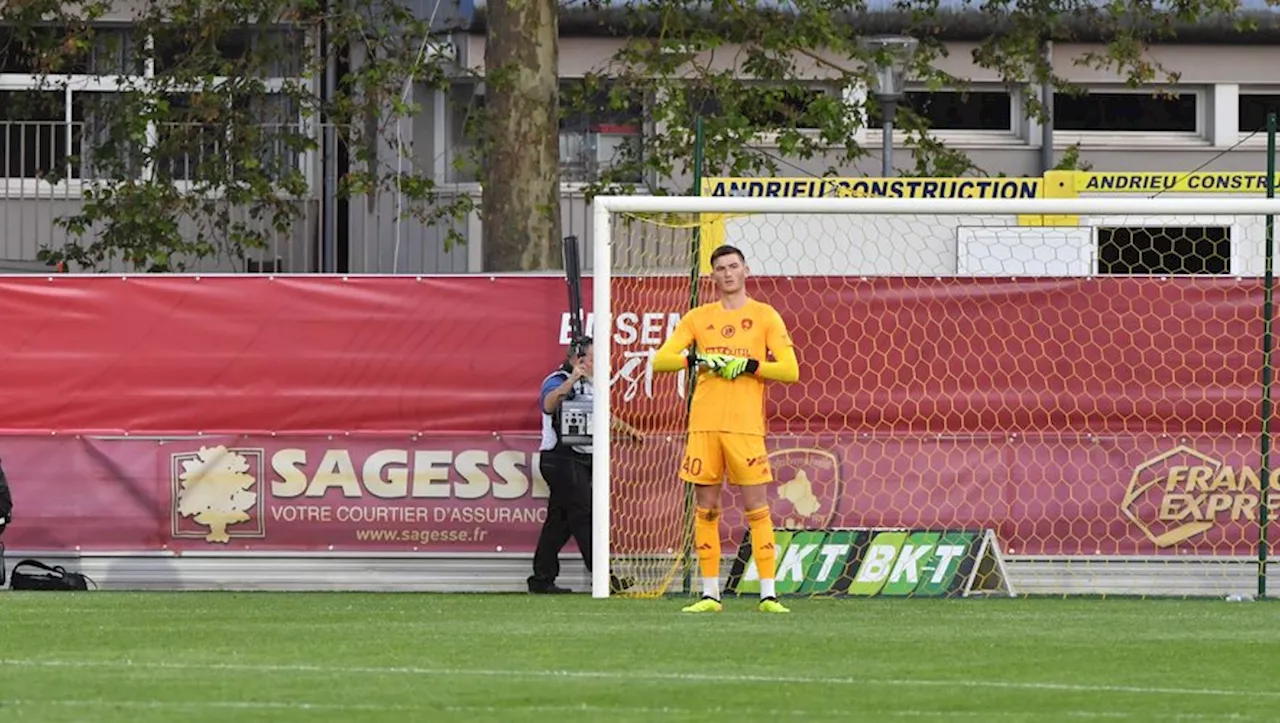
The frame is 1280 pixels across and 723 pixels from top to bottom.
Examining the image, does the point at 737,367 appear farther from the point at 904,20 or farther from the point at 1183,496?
the point at 904,20

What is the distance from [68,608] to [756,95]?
11054mm

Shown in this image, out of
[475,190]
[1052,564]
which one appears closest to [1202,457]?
[1052,564]

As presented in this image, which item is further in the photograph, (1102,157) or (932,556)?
(1102,157)

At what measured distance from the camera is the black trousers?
54.3 ft

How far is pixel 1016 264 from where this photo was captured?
19.6 metres

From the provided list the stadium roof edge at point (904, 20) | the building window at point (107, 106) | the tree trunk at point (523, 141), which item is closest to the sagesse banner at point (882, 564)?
the tree trunk at point (523, 141)

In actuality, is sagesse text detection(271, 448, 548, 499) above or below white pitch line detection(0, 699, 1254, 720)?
below

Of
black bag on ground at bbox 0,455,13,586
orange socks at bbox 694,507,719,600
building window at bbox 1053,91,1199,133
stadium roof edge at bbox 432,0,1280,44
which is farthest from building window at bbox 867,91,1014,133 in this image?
orange socks at bbox 694,507,719,600

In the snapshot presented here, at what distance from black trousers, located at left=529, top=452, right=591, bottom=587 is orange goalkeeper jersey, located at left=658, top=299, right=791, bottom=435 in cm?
294

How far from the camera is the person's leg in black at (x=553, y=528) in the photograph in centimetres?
Result: 1661

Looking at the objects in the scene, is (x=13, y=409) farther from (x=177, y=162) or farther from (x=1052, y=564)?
(x=177, y=162)

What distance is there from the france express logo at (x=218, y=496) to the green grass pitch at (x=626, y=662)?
2.77m

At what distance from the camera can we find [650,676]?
9.52 metres

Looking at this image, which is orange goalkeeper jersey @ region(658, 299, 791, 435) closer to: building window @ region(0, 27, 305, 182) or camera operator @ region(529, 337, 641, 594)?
camera operator @ region(529, 337, 641, 594)
